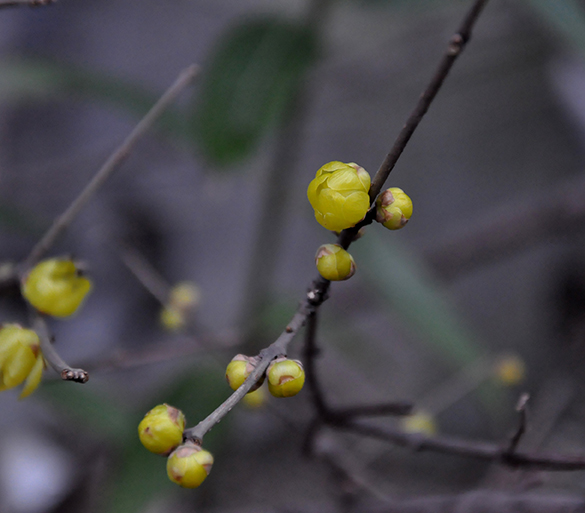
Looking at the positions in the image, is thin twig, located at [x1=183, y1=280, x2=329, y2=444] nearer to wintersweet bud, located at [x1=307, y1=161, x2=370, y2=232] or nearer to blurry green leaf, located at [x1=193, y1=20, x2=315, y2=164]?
wintersweet bud, located at [x1=307, y1=161, x2=370, y2=232]

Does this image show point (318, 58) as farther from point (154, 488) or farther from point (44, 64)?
point (154, 488)

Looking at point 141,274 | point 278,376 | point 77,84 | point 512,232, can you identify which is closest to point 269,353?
point 278,376

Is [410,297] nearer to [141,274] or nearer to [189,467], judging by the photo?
[141,274]

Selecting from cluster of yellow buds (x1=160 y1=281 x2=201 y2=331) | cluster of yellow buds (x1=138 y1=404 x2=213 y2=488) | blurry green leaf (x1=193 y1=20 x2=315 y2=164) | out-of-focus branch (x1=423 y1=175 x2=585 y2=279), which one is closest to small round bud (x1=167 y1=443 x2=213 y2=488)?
cluster of yellow buds (x1=138 y1=404 x2=213 y2=488)

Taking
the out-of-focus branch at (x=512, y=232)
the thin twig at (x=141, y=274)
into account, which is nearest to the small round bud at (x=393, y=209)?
the thin twig at (x=141, y=274)

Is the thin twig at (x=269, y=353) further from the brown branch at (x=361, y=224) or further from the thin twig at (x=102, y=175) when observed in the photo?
the thin twig at (x=102, y=175)

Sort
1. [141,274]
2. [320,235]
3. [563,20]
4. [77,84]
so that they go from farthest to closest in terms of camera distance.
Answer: [320,235], [77,84], [563,20], [141,274]
